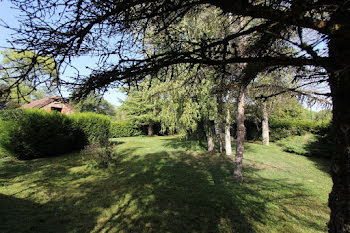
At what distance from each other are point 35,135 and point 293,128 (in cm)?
2211

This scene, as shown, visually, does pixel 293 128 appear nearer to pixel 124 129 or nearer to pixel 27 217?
pixel 27 217

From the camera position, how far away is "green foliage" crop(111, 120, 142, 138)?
2667cm

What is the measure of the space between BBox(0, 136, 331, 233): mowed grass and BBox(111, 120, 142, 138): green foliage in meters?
17.6

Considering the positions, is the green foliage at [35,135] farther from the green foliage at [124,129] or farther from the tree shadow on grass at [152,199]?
the green foliage at [124,129]

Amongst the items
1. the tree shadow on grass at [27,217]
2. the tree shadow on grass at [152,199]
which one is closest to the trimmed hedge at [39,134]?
the tree shadow on grass at [152,199]

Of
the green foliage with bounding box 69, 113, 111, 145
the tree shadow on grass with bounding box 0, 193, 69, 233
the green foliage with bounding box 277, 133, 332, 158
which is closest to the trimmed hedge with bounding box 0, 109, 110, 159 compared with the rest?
the green foliage with bounding box 69, 113, 111, 145

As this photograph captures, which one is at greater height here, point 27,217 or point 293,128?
point 293,128

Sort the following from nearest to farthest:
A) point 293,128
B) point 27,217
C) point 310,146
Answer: point 27,217 → point 310,146 → point 293,128

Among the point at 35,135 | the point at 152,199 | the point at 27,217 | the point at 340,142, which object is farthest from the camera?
the point at 35,135

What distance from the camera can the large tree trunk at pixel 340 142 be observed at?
153 centimetres

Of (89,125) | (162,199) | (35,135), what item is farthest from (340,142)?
(89,125)

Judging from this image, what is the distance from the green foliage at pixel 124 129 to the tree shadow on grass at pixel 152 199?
59.4 feet

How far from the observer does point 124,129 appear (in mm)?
27438

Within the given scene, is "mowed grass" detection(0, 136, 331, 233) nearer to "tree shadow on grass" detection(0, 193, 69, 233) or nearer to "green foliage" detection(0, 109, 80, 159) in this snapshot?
"tree shadow on grass" detection(0, 193, 69, 233)
